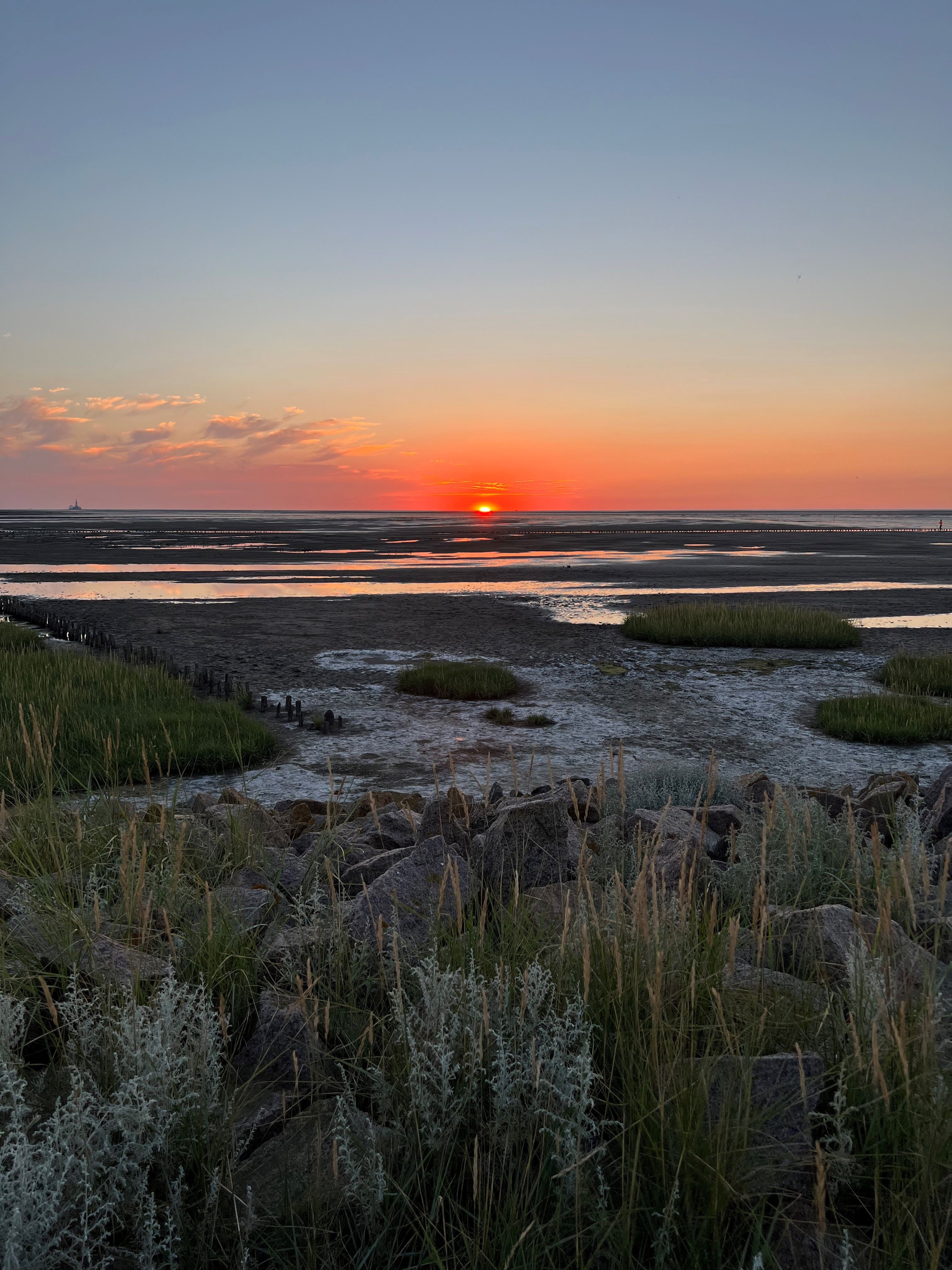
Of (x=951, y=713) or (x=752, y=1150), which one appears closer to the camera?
(x=752, y=1150)

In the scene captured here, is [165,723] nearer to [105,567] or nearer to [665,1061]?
[665,1061]

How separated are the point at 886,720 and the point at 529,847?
9282mm

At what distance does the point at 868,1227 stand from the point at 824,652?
60.1 ft

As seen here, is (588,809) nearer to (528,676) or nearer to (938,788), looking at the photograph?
(938,788)

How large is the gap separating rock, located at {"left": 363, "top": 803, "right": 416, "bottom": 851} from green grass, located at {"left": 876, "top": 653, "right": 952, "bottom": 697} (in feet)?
36.1

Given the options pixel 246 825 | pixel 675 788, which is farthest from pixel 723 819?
pixel 246 825

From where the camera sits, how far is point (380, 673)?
17.0m

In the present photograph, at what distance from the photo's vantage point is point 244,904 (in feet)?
13.5

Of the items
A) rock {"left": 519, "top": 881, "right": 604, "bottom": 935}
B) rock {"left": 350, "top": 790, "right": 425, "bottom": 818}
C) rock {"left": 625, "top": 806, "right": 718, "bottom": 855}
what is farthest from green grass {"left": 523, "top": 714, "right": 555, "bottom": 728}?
rock {"left": 519, "top": 881, "right": 604, "bottom": 935}

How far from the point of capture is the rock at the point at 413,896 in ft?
12.0

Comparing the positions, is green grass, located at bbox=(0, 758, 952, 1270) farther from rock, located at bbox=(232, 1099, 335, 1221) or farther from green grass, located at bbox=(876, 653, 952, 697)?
green grass, located at bbox=(876, 653, 952, 697)

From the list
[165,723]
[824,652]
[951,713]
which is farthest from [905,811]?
[824,652]

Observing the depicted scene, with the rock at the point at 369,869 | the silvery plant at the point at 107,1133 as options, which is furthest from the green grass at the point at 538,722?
the silvery plant at the point at 107,1133

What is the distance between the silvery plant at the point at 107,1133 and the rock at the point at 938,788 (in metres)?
5.91
